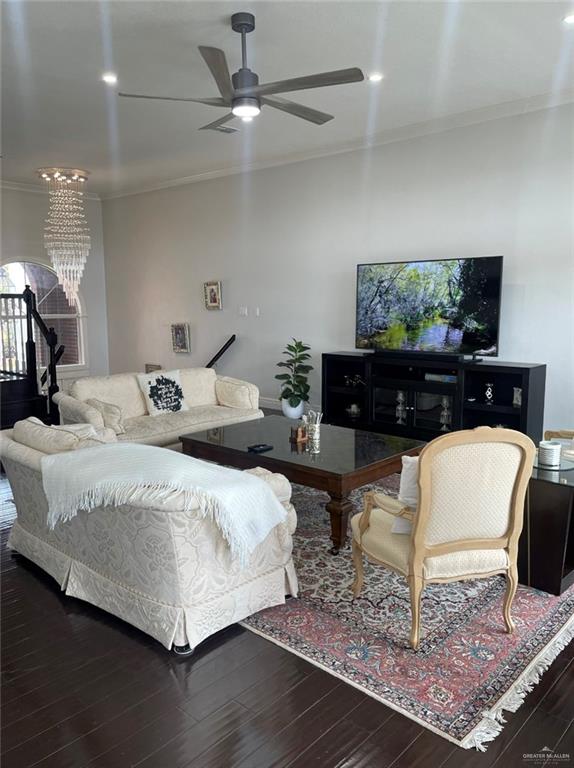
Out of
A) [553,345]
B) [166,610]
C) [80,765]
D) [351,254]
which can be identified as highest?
[351,254]

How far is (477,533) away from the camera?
8.20 feet

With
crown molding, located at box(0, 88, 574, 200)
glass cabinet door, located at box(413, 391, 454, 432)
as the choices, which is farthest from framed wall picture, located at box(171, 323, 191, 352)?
glass cabinet door, located at box(413, 391, 454, 432)

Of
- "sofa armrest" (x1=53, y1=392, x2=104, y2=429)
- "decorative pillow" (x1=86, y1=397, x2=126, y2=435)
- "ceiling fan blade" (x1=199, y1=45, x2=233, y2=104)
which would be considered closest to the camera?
"ceiling fan blade" (x1=199, y1=45, x2=233, y2=104)

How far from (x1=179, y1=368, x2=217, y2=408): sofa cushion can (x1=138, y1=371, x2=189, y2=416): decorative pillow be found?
0.17m

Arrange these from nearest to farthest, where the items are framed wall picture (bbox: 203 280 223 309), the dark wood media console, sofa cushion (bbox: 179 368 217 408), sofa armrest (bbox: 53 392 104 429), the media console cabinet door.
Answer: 1. the media console cabinet door
2. sofa armrest (bbox: 53 392 104 429)
3. the dark wood media console
4. sofa cushion (bbox: 179 368 217 408)
5. framed wall picture (bbox: 203 280 223 309)

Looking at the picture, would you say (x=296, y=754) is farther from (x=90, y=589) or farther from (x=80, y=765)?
(x=90, y=589)

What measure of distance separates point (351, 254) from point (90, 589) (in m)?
4.96

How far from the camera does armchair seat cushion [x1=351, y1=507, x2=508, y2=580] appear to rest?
246 centimetres

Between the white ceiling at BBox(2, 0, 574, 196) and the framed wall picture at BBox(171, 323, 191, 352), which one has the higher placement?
the white ceiling at BBox(2, 0, 574, 196)

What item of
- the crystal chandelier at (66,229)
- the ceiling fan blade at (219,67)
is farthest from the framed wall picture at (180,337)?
the ceiling fan blade at (219,67)

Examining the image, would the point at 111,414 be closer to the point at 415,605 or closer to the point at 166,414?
the point at 166,414

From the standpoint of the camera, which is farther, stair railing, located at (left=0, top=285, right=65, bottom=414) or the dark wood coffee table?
stair railing, located at (left=0, top=285, right=65, bottom=414)

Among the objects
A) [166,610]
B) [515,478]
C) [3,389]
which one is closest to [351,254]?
[3,389]

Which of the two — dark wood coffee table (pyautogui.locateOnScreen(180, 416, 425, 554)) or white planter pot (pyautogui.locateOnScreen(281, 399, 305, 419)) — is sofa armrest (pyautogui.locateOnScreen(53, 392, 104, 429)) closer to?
dark wood coffee table (pyautogui.locateOnScreen(180, 416, 425, 554))
